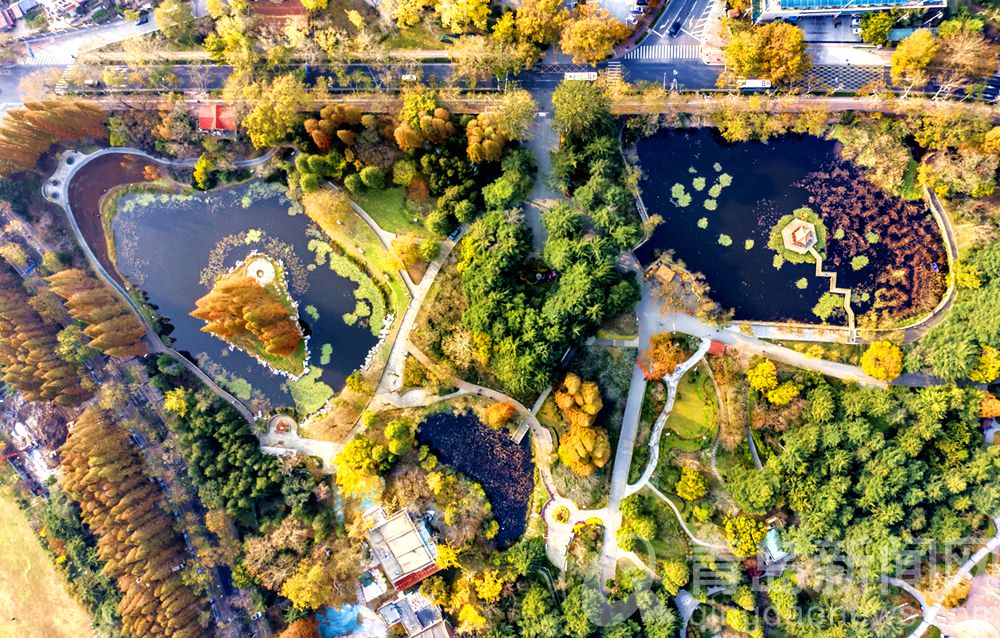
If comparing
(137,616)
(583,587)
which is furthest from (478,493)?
(137,616)

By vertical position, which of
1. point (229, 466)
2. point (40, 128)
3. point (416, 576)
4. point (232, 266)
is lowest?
point (416, 576)

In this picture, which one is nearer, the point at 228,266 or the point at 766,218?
the point at 766,218

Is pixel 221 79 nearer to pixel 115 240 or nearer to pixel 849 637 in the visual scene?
pixel 115 240

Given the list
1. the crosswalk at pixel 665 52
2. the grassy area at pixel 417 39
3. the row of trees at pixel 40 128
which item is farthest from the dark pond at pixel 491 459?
the row of trees at pixel 40 128

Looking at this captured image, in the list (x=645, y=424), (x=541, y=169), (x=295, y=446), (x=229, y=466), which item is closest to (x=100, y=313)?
(x=229, y=466)

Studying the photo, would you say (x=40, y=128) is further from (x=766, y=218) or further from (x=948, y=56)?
(x=948, y=56)

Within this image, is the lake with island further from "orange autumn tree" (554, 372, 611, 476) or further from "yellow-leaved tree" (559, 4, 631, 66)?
"yellow-leaved tree" (559, 4, 631, 66)
